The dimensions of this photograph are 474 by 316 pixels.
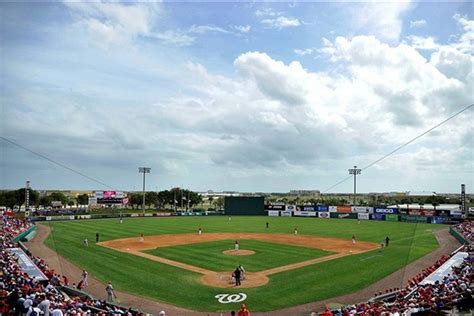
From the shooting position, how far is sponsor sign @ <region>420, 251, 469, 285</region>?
24.3 metres

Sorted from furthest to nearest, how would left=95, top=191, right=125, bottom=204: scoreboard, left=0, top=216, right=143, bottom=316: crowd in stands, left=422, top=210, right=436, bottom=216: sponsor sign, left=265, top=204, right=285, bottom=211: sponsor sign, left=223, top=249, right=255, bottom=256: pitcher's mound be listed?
left=265, top=204, right=285, bottom=211: sponsor sign < left=95, top=191, right=125, bottom=204: scoreboard < left=422, top=210, right=436, bottom=216: sponsor sign < left=223, top=249, right=255, bottom=256: pitcher's mound < left=0, top=216, right=143, bottom=316: crowd in stands

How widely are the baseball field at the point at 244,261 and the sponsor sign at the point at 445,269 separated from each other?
394cm

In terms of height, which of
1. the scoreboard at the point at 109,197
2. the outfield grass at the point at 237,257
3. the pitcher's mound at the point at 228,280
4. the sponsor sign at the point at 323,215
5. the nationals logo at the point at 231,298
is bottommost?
the nationals logo at the point at 231,298

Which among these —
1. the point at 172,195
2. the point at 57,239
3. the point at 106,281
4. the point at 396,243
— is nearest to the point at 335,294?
the point at 106,281

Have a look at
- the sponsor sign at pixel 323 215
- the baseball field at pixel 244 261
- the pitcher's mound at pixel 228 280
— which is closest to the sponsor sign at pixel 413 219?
the sponsor sign at pixel 323 215

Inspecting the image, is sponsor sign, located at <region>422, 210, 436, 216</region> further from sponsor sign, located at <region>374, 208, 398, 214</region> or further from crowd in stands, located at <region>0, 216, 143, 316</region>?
crowd in stands, located at <region>0, 216, 143, 316</region>

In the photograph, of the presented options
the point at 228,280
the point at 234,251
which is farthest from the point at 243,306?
the point at 234,251

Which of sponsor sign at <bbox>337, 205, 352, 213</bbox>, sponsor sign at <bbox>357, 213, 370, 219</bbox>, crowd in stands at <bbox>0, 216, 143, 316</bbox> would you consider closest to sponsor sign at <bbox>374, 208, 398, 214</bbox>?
sponsor sign at <bbox>357, 213, 370, 219</bbox>

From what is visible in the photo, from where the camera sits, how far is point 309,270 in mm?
30797

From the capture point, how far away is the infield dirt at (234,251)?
27.8 meters

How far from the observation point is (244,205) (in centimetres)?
9450

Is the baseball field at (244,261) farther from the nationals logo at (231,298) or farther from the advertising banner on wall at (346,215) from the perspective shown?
the advertising banner on wall at (346,215)

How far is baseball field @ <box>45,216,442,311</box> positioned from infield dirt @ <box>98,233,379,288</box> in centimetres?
7

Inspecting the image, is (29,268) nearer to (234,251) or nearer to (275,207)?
(234,251)
